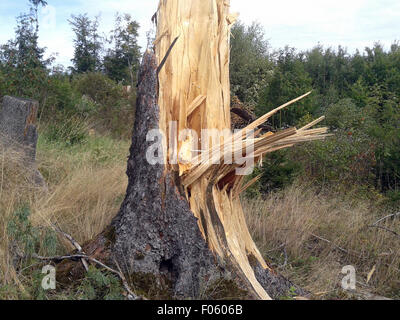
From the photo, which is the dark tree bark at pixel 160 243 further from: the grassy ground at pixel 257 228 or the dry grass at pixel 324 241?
the dry grass at pixel 324 241

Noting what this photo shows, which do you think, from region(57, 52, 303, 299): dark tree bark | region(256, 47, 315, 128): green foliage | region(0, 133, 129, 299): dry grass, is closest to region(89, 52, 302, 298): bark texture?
region(57, 52, 303, 299): dark tree bark

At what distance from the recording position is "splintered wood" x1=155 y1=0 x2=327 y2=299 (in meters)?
3.02

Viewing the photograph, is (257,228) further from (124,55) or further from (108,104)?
(124,55)

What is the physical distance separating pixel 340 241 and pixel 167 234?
2.42 m

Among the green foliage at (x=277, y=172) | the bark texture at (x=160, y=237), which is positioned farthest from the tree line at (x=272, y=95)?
the bark texture at (x=160, y=237)

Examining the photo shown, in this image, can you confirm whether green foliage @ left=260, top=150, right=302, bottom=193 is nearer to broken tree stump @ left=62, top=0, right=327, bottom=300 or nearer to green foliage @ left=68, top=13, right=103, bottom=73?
broken tree stump @ left=62, top=0, right=327, bottom=300

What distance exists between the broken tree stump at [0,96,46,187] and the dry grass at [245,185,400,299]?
9.24 feet

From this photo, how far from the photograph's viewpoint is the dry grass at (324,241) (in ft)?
12.7

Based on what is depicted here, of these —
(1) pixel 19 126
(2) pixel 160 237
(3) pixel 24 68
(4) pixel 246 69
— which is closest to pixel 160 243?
(2) pixel 160 237

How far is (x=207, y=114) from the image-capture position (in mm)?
3250

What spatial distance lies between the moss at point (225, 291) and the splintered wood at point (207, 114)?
102mm

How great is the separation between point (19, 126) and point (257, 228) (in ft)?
10.5

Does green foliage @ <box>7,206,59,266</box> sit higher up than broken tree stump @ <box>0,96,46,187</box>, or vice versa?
broken tree stump @ <box>0,96,46,187</box>

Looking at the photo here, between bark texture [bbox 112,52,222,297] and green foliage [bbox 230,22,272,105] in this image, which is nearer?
bark texture [bbox 112,52,222,297]
